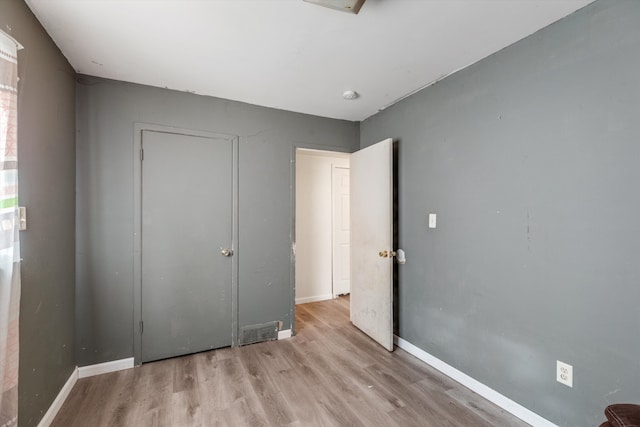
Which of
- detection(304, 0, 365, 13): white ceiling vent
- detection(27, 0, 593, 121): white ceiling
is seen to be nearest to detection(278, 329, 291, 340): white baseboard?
detection(27, 0, 593, 121): white ceiling

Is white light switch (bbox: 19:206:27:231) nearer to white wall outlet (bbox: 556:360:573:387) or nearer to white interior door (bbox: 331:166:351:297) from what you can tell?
white wall outlet (bbox: 556:360:573:387)

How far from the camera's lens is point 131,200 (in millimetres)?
2361

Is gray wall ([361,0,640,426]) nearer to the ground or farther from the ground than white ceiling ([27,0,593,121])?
nearer to the ground

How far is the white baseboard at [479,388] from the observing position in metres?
1.71

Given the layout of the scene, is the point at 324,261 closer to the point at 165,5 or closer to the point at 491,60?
the point at 491,60

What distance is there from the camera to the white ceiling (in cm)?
152

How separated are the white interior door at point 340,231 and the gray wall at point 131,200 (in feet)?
4.47

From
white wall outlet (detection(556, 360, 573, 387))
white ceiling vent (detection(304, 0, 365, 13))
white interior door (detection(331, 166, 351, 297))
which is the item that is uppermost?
white ceiling vent (detection(304, 0, 365, 13))

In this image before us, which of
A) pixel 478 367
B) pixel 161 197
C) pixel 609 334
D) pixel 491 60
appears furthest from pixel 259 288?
pixel 491 60

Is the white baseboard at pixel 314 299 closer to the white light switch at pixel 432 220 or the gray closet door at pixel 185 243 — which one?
the gray closet door at pixel 185 243

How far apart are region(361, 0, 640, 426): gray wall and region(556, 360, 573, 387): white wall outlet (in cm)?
3

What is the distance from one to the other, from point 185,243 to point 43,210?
1015mm

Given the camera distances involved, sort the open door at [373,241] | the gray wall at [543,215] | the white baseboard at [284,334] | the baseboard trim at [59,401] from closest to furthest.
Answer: the gray wall at [543,215], the baseboard trim at [59,401], the open door at [373,241], the white baseboard at [284,334]

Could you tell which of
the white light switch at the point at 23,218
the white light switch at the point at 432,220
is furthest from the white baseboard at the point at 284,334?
the white light switch at the point at 23,218
